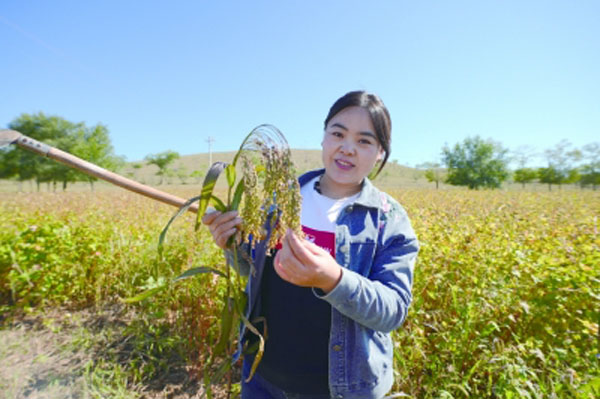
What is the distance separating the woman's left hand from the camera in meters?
0.92

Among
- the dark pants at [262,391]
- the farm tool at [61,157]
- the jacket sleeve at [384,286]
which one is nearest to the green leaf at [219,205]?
the farm tool at [61,157]

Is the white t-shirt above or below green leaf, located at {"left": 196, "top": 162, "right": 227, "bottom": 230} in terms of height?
below

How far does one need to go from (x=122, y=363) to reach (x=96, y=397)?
39cm

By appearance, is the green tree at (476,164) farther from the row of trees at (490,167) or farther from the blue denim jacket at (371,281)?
the blue denim jacket at (371,281)

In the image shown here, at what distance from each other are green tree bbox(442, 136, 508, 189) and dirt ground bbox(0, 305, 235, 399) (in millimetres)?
66459

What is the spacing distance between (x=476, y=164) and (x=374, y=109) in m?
71.2

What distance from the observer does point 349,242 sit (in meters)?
1.35

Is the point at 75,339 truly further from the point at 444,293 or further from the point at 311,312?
the point at 444,293

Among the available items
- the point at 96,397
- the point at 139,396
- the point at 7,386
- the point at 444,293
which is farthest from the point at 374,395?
the point at 7,386

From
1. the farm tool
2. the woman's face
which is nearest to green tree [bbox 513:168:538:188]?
the woman's face

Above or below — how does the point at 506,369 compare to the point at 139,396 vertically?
above

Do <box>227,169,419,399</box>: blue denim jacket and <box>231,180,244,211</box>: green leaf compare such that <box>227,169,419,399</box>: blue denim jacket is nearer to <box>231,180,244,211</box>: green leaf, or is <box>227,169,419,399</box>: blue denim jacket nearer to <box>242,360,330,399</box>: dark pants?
<box>242,360,330,399</box>: dark pants

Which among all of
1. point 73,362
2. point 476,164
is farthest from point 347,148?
point 476,164

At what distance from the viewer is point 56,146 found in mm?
40562
